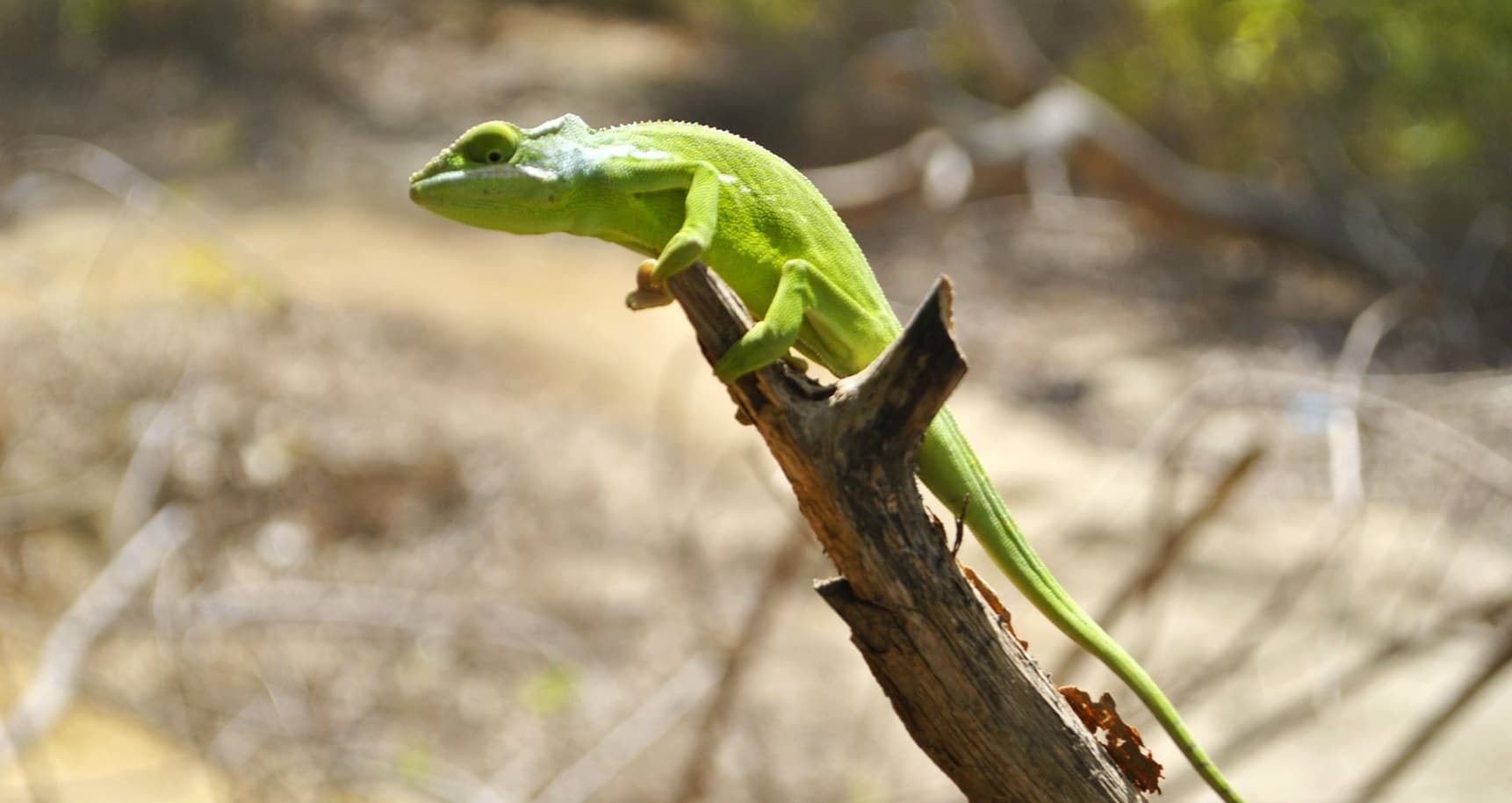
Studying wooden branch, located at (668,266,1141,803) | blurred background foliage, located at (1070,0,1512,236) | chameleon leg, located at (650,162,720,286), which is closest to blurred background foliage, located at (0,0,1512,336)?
blurred background foliage, located at (1070,0,1512,236)

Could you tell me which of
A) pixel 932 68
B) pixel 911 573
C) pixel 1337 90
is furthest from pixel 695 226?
pixel 932 68

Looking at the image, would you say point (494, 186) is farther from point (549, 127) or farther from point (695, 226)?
point (695, 226)

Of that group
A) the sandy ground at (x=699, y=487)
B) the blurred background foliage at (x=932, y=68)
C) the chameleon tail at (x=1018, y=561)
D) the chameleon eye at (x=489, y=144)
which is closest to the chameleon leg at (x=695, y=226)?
the chameleon eye at (x=489, y=144)

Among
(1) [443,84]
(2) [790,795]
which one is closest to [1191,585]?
(2) [790,795]

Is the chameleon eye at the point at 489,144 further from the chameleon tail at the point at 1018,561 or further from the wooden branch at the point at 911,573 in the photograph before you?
the chameleon tail at the point at 1018,561

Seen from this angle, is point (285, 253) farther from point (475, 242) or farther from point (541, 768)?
point (541, 768)

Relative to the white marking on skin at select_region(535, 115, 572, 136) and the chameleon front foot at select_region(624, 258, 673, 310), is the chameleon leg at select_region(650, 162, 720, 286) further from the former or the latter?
the white marking on skin at select_region(535, 115, 572, 136)
